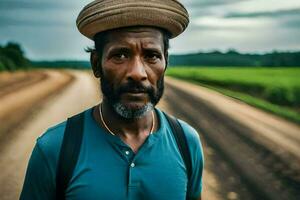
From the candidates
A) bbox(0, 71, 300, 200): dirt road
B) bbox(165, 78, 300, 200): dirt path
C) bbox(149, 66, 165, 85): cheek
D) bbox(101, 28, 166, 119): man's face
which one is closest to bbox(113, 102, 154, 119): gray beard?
bbox(101, 28, 166, 119): man's face

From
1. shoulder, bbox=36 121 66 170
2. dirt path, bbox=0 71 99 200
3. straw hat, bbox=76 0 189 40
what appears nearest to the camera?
shoulder, bbox=36 121 66 170

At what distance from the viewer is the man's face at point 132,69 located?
7.08 ft

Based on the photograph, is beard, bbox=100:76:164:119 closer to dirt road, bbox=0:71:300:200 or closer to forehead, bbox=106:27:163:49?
forehead, bbox=106:27:163:49

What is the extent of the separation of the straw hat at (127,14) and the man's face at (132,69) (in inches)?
2.1

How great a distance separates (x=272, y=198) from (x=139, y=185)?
14.9 ft

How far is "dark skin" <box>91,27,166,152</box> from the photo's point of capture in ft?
7.09

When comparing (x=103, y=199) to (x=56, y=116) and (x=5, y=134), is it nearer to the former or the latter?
(x=5, y=134)

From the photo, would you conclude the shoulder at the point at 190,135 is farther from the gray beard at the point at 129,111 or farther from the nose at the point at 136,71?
the nose at the point at 136,71

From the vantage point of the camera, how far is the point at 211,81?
3453 centimetres

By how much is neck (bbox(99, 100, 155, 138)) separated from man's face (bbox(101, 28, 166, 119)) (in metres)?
0.04

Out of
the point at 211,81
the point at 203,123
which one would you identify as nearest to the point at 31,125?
the point at 203,123

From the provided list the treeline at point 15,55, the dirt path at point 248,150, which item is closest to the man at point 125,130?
the dirt path at point 248,150

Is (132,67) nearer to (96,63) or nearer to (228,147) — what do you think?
(96,63)

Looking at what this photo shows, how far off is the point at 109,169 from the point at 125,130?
9.3 inches
